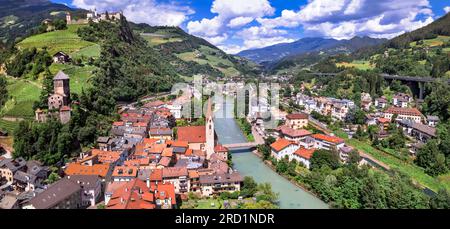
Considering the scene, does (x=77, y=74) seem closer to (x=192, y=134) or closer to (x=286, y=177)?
(x=192, y=134)

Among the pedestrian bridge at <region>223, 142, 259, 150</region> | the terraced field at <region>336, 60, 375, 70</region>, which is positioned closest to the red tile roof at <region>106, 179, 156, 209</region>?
the pedestrian bridge at <region>223, 142, 259, 150</region>

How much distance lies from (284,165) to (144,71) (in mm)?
20293

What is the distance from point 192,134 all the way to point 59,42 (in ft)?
55.7

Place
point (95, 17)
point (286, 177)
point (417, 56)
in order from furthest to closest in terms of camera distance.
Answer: point (417, 56)
point (95, 17)
point (286, 177)

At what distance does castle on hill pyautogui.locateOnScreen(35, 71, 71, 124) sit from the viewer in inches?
712

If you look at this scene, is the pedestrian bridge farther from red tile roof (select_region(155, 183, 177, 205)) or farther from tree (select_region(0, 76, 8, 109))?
tree (select_region(0, 76, 8, 109))

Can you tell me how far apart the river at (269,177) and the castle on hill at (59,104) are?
928 centimetres

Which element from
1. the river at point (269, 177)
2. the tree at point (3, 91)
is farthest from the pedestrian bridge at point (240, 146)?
the tree at point (3, 91)

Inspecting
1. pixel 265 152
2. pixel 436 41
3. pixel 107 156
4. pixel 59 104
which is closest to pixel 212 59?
pixel 436 41

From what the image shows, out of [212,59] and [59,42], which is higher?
[212,59]

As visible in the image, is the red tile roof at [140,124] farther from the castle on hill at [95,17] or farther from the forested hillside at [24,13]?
the forested hillside at [24,13]

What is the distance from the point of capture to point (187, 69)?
61188 mm

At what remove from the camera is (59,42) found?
2831 cm

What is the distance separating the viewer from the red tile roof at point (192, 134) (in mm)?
18119
